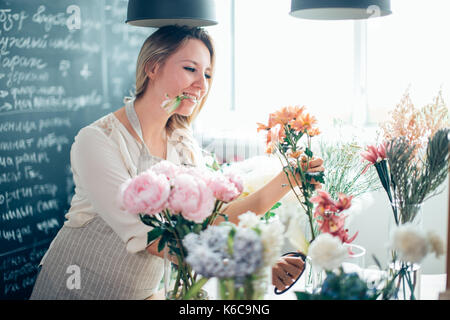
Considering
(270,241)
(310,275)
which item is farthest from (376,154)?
(270,241)

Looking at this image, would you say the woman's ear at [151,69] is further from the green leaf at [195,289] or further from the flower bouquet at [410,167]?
the green leaf at [195,289]

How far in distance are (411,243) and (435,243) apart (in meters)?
0.05

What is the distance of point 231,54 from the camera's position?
3.43 metres

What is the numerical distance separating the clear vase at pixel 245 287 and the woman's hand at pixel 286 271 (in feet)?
1.32

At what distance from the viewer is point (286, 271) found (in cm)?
123

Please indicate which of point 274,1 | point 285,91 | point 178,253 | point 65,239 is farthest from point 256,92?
point 178,253

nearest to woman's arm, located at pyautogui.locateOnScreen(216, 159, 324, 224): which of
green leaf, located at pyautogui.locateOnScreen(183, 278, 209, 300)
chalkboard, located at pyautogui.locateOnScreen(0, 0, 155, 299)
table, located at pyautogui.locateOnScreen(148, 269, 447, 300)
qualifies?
table, located at pyautogui.locateOnScreen(148, 269, 447, 300)

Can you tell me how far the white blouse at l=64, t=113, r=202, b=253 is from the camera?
1.25 m

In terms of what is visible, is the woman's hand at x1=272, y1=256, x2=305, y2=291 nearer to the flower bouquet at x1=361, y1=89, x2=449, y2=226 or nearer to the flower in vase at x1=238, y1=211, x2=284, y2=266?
the flower bouquet at x1=361, y1=89, x2=449, y2=226

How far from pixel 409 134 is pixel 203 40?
2.46 ft

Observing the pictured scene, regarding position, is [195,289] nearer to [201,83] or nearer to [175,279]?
[175,279]

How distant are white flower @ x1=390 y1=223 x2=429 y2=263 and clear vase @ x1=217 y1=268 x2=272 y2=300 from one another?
22cm
